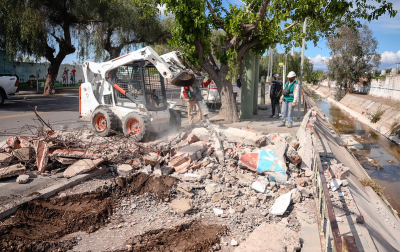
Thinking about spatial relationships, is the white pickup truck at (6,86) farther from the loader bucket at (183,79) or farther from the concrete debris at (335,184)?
the concrete debris at (335,184)

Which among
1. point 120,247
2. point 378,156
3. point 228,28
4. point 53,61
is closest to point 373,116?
point 378,156

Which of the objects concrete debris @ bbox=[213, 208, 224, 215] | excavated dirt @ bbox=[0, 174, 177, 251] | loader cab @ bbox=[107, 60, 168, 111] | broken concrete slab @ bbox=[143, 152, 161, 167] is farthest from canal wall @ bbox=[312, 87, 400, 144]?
excavated dirt @ bbox=[0, 174, 177, 251]

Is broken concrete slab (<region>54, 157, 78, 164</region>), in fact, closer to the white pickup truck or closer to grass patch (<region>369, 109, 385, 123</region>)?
the white pickup truck

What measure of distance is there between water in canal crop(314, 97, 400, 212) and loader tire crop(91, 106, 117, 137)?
747cm

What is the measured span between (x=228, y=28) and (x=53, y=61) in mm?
18259

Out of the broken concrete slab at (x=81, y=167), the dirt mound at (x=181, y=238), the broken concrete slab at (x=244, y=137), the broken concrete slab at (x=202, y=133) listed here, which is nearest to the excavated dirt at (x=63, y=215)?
the broken concrete slab at (x=81, y=167)

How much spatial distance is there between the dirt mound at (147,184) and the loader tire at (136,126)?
2436 millimetres

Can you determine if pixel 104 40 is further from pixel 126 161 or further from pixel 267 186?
pixel 267 186

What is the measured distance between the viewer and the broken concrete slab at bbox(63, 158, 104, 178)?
18.8 feet

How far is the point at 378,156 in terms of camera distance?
11430 millimetres

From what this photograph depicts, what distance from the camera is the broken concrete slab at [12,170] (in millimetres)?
5595

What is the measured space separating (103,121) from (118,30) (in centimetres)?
1818

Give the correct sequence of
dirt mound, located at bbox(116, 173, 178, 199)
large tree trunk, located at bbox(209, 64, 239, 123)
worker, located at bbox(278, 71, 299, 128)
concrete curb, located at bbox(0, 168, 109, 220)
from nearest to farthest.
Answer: concrete curb, located at bbox(0, 168, 109, 220)
dirt mound, located at bbox(116, 173, 178, 199)
worker, located at bbox(278, 71, 299, 128)
large tree trunk, located at bbox(209, 64, 239, 123)

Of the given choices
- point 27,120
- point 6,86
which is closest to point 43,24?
point 6,86
